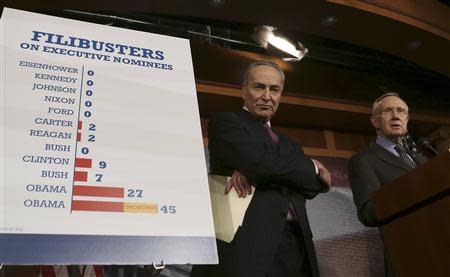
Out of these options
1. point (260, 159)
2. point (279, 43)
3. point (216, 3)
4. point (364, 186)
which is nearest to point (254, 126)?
point (260, 159)

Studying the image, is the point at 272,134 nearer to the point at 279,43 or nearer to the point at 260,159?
the point at 260,159

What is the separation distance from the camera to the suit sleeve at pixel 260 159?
1607 mm

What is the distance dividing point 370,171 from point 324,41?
1554mm

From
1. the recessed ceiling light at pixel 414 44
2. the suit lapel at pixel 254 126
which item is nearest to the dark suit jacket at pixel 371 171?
the suit lapel at pixel 254 126

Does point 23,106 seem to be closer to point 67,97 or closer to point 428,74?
point 67,97

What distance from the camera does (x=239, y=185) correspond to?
1609mm

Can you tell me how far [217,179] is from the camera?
1.62 metres

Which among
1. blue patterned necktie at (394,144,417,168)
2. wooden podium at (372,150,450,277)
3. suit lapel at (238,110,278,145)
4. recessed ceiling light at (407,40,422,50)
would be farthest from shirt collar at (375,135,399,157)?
recessed ceiling light at (407,40,422,50)

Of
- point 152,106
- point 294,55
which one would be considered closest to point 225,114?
point 152,106

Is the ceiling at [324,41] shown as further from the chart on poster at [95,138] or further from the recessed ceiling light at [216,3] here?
the chart on poster at [95,138]

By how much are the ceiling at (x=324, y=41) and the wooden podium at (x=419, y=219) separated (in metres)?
1.46

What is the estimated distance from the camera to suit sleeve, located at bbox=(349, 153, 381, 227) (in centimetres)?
192

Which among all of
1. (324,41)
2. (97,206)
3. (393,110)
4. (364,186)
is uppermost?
(324,41)

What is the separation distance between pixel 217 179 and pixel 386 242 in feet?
2.10
